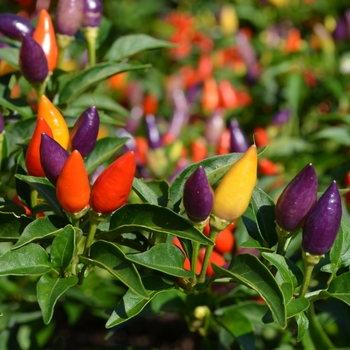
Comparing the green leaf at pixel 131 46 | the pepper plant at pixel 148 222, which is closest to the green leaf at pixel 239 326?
the pepper plant at pixel 148 222

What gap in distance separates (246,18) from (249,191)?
3.09 m

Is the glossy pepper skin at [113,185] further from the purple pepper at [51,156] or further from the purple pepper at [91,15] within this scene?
the purple pepper at [91,15]

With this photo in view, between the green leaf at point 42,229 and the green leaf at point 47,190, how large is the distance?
4cm

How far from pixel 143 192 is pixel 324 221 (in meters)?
0.32

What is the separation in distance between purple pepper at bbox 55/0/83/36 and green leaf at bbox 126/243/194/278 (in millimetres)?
623

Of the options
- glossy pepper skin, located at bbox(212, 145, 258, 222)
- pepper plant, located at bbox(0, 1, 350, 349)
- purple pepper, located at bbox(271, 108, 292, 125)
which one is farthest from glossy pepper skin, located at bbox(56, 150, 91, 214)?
purple pepper, located at bbox(271, 108, 292, 125)

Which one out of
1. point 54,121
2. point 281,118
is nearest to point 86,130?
point 54,121

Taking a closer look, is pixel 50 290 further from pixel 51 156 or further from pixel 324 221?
pixel 324 221

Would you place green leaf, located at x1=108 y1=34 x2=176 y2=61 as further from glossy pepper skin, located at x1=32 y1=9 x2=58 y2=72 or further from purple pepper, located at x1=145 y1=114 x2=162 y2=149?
purple pepper, located at x1=145 y1=114 x2=162 y2=149

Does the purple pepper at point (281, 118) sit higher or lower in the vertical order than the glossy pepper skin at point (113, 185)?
lower

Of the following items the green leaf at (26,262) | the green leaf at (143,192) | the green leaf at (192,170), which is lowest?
the green leaf at (26,262)

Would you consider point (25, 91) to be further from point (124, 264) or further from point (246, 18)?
point (246, 18)

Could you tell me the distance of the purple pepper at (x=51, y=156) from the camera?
3.29ft

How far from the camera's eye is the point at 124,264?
0.97m
